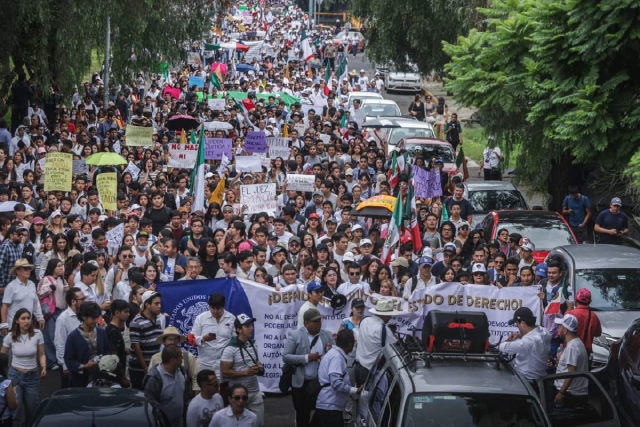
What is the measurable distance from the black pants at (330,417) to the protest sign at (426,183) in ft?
32.0

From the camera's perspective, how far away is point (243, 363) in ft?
35.6

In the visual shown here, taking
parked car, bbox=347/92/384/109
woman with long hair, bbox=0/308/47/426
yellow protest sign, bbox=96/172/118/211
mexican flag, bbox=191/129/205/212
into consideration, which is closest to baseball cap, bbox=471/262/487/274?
woman with long hair, bbox=0/308/47/426

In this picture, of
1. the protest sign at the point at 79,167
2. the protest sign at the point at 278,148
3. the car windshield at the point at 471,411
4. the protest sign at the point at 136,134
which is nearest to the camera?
the car windshield at the point at 471,411

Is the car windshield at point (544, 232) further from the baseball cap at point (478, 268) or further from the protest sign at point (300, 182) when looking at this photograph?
the baseball cap at point (478, 268)

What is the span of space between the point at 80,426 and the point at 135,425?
1.43ft

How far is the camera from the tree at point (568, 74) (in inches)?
591

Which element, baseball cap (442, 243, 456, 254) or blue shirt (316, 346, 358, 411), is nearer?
blue shirt (316, 346, 358, 411)

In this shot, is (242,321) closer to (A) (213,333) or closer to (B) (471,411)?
(A) (213,333)

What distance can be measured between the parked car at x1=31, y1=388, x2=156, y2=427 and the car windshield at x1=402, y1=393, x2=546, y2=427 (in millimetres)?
2227

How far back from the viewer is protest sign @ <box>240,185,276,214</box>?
18000mm

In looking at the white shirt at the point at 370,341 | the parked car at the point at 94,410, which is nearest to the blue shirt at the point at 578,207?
the white shirt at the point at 370,341

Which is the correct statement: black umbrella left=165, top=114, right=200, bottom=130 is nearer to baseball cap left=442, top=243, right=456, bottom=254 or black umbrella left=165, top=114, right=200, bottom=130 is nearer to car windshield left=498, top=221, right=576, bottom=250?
car windshield left=498, top=221, right=576, bottom=250

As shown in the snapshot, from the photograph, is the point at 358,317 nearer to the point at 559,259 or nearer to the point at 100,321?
the point at 100,321

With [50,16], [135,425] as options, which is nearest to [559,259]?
[135,425]
